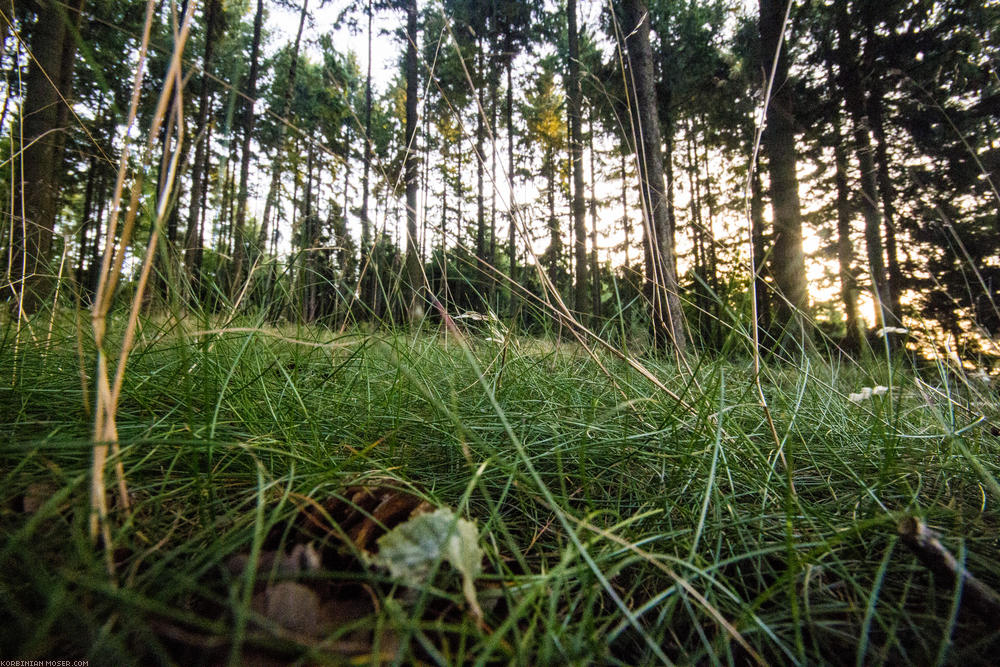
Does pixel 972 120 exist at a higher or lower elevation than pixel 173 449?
higher

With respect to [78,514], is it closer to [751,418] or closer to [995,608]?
[995,608]

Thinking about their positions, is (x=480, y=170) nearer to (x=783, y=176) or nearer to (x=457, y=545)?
(x=783, y=176)

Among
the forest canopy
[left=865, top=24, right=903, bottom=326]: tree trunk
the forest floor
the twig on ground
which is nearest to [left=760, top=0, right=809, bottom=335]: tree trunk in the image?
the forest canopy

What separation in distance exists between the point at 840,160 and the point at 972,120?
1.45m

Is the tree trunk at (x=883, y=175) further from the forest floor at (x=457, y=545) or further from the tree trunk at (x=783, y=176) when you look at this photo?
the forest floor at (x=457, y=545)

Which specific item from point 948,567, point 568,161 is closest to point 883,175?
point 568,161

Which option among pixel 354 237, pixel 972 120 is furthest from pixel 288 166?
pixel 972 120

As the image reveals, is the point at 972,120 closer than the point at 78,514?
No

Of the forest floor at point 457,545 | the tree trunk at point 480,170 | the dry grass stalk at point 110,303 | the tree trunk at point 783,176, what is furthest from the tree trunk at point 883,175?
the dry grass stalk at point 110,303

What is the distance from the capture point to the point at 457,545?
Answer: 415 mm

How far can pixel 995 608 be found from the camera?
1.33 feet

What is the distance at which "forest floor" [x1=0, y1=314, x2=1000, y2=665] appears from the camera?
348 millimetres

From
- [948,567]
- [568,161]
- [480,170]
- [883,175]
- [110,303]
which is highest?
[568,161]

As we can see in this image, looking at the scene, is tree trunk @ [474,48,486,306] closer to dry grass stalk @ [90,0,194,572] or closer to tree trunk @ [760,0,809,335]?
dry grass stalk @ [90,0,194,572]
